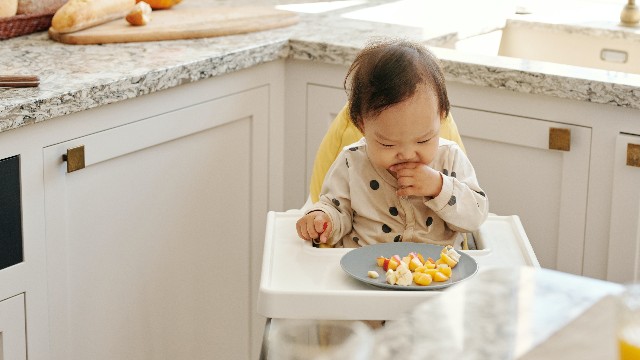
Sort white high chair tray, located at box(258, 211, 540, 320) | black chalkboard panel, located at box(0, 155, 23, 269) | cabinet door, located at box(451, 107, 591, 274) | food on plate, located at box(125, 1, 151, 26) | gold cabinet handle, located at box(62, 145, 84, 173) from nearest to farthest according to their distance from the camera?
white high chair tray, located at box(258, 211, 540, 320) < black chalkboard panel, located at box(0, 155, 23, 269) < gold cabinet handle, located at box(62, 145, 84, 173) < cabinet door, located at box(451, 107, 591, 274) < food on plate, located at box(125, 1, 151, 26)

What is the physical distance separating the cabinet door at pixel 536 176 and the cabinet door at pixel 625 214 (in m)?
0.07

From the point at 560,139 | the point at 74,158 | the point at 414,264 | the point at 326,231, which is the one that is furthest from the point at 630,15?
the point at 74,158

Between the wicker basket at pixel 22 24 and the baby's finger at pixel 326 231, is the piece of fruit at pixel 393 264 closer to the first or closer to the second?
the baby's finger at pixel 326 231

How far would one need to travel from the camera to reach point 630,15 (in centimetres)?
283

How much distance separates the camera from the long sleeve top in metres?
1.98

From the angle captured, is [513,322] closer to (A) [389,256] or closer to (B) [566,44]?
(A) [389,256]

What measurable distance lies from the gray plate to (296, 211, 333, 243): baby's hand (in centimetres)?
11

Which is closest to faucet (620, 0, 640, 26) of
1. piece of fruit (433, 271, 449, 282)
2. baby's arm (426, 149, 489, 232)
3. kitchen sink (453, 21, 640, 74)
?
kitchen sink (453, 21, 640, 74)

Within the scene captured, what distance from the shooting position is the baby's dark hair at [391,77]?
1861mm

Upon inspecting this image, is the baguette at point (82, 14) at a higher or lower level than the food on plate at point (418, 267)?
higher

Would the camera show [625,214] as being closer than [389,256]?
No

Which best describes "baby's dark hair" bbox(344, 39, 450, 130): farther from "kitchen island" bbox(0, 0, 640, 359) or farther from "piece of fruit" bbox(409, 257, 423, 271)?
"kitchen island" bbox(0, 0, 640, 359)

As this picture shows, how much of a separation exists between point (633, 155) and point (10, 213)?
120cm

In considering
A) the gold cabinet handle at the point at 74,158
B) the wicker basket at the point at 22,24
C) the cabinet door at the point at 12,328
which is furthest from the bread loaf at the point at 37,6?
the cabinet door at the point at 12,328
